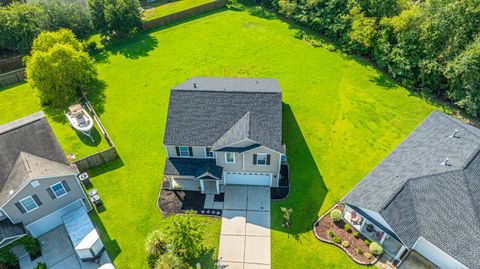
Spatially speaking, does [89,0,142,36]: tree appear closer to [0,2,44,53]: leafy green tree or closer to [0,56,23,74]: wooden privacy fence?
[0,2,44,53]: leafy green tree

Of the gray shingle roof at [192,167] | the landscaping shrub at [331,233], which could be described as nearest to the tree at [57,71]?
the gray shingle roof at [192,167]

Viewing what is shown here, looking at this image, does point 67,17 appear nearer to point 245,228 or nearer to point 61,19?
point 61,19

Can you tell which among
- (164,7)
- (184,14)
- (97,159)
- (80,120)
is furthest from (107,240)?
(164,7)

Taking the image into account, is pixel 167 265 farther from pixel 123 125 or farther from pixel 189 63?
pixel 189 63

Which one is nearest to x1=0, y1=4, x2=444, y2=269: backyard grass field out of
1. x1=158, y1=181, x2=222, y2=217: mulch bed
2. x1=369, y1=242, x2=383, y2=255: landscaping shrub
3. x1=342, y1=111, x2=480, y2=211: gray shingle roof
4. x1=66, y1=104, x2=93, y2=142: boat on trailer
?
x1=158, y1=181, x2=222, y2=217: mulch bed

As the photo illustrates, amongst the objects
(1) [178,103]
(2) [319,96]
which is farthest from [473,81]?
(1) [178,103]
